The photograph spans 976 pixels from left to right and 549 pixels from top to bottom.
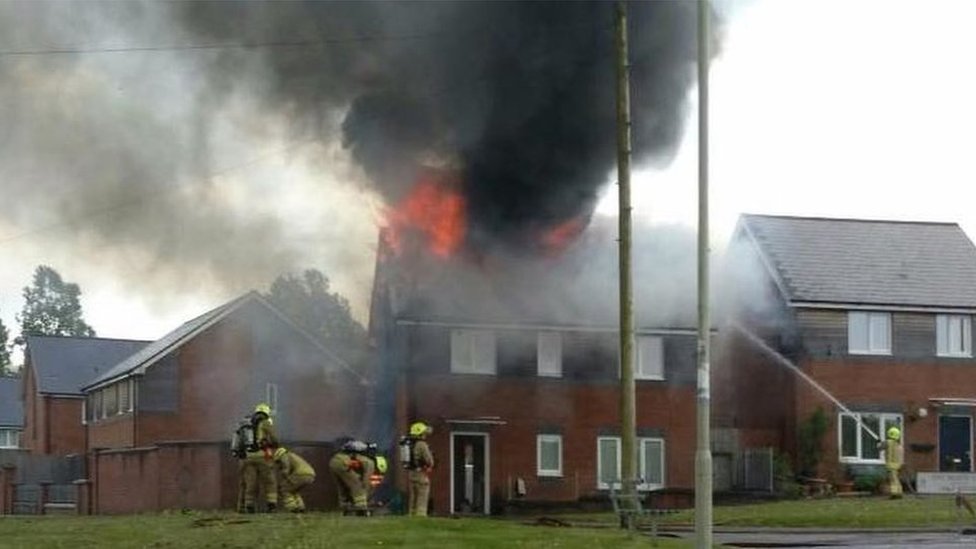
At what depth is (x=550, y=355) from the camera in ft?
151

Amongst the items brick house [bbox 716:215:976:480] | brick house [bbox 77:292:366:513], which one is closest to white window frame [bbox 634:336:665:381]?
brick house [bbox 716:215:976:480]

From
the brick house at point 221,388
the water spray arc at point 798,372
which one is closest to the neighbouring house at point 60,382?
the brick house at point 221,388

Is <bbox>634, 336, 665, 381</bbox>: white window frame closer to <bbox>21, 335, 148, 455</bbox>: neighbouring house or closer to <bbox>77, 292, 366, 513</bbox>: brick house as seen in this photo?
<bbox>77, 292, 366, 513</bbox>: brick house

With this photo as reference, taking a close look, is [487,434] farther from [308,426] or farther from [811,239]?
[811,239]

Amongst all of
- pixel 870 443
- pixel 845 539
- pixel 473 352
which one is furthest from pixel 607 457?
pixel 845 539

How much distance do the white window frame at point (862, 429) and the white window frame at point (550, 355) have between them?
27.7ft

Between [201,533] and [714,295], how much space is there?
2821 centimetres

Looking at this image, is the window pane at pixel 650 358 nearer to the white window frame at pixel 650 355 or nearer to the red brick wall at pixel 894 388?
the white window frame at pixel 650 355

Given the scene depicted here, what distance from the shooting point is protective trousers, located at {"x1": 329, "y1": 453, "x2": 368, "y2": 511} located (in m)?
29.5

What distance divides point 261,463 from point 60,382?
4926 cm

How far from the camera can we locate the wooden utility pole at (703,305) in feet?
65.5

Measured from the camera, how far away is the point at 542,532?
2397 centimetres

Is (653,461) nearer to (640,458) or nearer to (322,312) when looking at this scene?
(640,458)

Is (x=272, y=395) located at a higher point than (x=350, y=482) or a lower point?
higher
